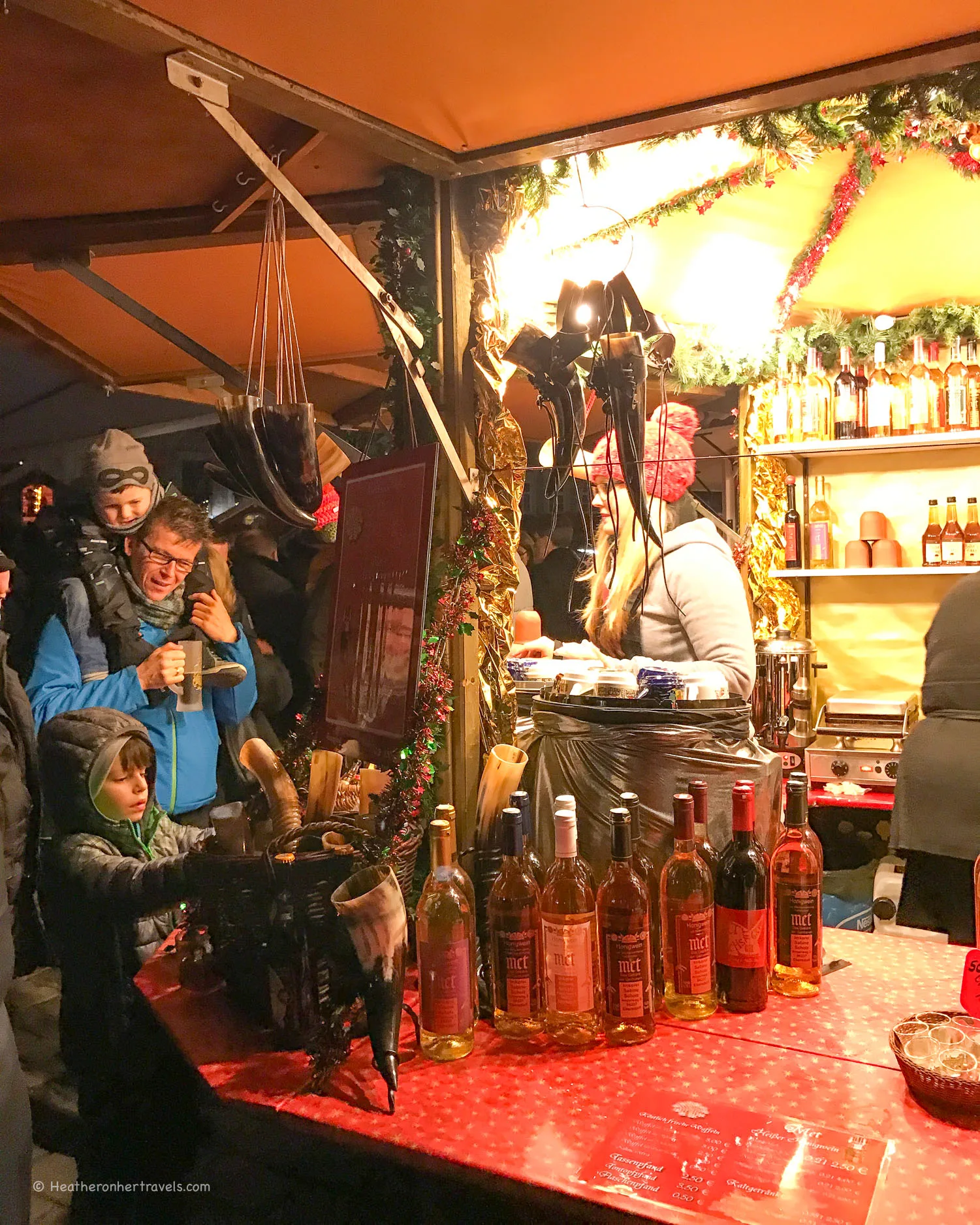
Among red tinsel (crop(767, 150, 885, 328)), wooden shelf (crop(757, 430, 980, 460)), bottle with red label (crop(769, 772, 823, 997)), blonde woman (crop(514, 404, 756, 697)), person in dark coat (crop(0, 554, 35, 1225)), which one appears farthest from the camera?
wooden shelf (crop(757, 430, 980, 460))

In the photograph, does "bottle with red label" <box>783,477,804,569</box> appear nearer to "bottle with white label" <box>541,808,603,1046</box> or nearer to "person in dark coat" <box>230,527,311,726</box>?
"person in dark coat" <box>230,527,311,726</box>

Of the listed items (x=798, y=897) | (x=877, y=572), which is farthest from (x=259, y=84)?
(x=877, y=572)

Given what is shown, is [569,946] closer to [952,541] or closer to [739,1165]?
[739,1165]

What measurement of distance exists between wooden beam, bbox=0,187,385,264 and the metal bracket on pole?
215 millimetres

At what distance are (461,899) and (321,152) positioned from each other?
133 centimetres

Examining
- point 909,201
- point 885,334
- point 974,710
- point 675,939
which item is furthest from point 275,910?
point 885,334

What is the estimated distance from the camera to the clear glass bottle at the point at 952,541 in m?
3.93

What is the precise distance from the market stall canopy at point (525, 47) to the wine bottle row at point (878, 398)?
2.74m

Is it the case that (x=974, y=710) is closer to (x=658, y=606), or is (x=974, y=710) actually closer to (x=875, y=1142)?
(x=658, y=606)

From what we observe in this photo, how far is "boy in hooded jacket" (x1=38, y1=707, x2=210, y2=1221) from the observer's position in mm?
1575

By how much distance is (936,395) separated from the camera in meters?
3.86

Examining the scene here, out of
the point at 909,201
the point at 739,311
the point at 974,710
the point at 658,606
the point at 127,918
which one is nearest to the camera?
the point at 127,918

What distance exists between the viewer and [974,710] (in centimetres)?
272

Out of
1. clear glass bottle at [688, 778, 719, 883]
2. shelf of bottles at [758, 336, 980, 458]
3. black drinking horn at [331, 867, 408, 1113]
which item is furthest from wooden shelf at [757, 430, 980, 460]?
black drinking horn at [331, 867, 408, 1113]
